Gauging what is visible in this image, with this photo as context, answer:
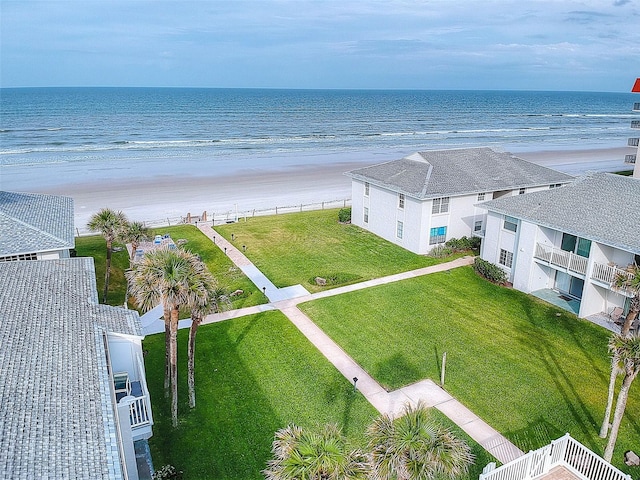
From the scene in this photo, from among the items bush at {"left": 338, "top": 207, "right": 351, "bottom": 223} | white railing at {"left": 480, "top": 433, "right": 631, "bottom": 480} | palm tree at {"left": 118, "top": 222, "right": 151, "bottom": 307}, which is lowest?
bush at {"left": 338, "top": 207, "right": 351, "bottom": 223}

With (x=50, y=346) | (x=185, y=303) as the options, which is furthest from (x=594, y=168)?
(x=50, y=346)

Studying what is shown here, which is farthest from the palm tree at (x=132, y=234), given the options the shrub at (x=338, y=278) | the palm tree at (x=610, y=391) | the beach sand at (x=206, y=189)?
the palm tree at (x=610, y=391)

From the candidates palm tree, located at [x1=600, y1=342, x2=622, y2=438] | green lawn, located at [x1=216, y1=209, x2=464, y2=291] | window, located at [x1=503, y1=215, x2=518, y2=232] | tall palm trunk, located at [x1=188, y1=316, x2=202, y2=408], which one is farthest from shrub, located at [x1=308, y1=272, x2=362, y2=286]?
palm tree, located at [x1=600, y1=342, x2=622, y2=438]

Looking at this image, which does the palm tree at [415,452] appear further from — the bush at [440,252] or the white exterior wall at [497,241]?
the bush at [440,252]

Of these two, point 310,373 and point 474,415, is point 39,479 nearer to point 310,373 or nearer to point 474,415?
point 310,373

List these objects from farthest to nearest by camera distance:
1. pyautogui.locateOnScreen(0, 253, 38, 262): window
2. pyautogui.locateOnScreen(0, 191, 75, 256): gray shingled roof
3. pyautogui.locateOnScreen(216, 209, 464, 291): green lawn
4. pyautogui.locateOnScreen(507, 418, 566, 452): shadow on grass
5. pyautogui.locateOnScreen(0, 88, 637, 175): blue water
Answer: pyautogui.locateOnScreen(0, 88, 637, 175): blue water, pyautogui.locateOnScreen(216, 209, 464, 291): green lawn, pyautogui.locateOnScreen(0, 191, 75, 256): gray shingled roof, pyautogui.locateOnScreen(0, 253, 38, 262): window, pyautogui.locateOnScreen(507, 418, 566, 452): shadow on grass

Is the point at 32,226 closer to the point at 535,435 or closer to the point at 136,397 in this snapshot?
the point at 136,397

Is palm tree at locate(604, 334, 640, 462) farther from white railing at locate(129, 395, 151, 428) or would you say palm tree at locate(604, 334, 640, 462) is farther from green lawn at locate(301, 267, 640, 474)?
white railing at locate(129, 395, 151, 428)
